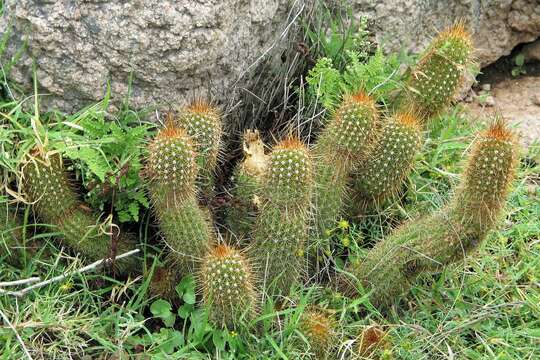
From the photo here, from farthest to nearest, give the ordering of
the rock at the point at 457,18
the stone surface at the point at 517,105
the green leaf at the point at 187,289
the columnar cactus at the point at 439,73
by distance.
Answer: the stone surface at the point at 517,105, the rock at the point at 457,18, the columnar cactus at the point at 439,73, the green leaf at the point at 187,289

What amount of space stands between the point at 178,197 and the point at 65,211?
531mm

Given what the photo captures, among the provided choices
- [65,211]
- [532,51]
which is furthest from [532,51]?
[65,211]

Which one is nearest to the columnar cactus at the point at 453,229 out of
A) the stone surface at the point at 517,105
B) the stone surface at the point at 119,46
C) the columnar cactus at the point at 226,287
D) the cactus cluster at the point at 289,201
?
the cactus cluster at the point at 289,201

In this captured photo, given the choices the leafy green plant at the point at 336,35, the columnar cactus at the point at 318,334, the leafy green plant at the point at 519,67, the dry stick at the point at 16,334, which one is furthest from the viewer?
the leafy green plant at the point at 519,67

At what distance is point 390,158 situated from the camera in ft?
11.4

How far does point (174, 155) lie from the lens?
2.98m

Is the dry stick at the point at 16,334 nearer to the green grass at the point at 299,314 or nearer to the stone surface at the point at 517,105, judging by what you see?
the green grass at the point at 299,314

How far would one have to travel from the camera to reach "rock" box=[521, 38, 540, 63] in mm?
5230

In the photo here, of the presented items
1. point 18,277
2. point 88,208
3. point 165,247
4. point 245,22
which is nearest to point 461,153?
point 245,22

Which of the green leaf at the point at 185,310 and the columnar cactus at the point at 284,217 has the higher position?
the columnar cactus at the point at 284,217

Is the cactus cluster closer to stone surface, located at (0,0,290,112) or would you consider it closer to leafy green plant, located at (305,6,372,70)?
stone surface, located at (0,0,290,112)

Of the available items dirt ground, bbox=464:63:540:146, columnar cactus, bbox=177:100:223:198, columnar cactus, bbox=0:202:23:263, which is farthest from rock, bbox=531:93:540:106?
columnar cactus, bbox=0:202:23:263

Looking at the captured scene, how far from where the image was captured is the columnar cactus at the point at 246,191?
11.3 feet

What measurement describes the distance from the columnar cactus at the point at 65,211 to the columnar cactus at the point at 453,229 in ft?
3.56
